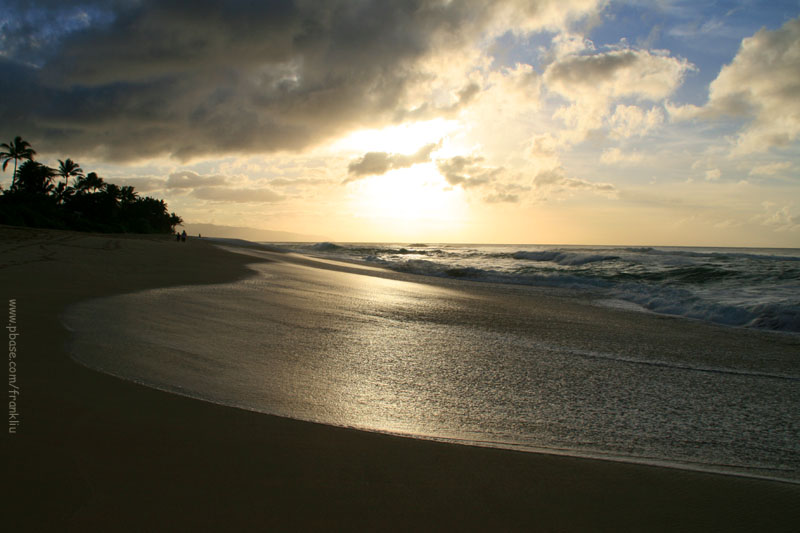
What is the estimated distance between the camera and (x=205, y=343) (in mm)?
4586

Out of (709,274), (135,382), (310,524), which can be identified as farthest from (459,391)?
(709,274)

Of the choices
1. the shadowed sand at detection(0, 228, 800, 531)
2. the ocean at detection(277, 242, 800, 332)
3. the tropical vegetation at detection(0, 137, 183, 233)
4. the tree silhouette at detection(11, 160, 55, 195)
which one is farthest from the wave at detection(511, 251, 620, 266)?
the tree silhouette at detection(11, 160, 55, 195)

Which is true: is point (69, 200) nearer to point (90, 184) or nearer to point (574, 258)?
point (90, 184)

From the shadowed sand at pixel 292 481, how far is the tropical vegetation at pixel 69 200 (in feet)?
158

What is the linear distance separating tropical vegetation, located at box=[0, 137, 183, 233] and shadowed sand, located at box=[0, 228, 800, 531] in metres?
48.0

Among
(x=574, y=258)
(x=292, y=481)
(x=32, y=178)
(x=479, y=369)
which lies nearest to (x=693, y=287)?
(x=479, y=369)

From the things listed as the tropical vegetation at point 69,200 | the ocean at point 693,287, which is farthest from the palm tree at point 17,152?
the ocean at point 693,287

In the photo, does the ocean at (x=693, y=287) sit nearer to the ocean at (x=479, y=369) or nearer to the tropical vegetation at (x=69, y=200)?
the ocean at (x=479, y=369)

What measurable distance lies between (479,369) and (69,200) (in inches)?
2750

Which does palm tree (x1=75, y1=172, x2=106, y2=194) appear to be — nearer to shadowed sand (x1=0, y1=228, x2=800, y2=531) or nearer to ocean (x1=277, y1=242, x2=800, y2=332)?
ocean (x1=277, y1=242, x2=800, y2=332)

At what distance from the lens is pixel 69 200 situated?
5744 cm

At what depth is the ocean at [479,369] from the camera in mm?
2877

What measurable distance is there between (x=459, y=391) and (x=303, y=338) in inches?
90.9

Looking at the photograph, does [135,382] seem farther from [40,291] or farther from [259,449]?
[40,291]
